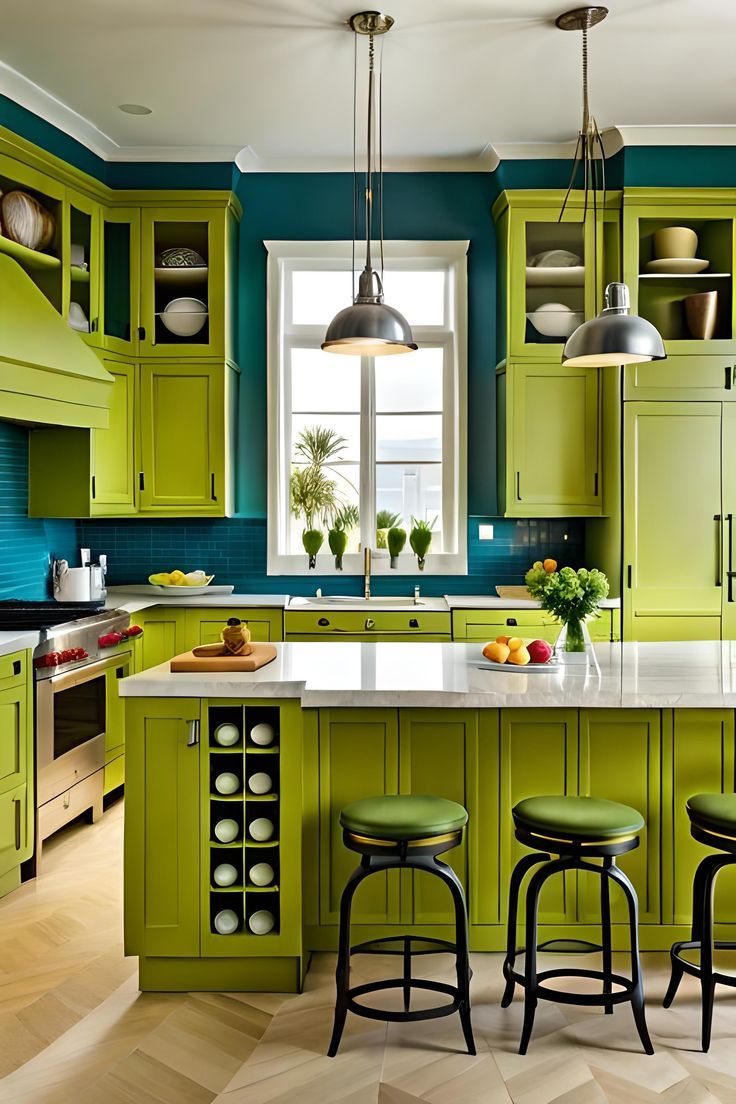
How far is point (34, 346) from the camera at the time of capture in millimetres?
4062

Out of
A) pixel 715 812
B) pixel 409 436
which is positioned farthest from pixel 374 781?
pixel 409 436

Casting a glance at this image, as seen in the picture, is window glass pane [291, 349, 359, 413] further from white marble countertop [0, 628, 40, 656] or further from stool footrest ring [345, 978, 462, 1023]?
stool footrest ring [345, 978, 462, 1023]

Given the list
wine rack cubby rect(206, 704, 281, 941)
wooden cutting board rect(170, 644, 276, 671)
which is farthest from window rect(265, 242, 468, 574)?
wine rack cubby rect(206, 704, 281, 941)

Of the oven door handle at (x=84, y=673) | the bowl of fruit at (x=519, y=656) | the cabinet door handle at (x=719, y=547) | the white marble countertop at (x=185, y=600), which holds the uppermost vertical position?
the cabinet door handle at (x=719, y=547)

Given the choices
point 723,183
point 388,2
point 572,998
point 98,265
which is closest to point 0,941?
point 572,998

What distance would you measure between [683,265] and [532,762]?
329cm

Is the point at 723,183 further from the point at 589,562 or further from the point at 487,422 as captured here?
the point at 589,562

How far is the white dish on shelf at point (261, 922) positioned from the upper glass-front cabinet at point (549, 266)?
342 centimetres

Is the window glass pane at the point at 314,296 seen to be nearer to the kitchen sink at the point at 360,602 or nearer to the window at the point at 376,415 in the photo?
the window at the point at 376,415

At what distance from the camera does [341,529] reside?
5734 mm

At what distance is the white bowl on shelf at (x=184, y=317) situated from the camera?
5.39 meters

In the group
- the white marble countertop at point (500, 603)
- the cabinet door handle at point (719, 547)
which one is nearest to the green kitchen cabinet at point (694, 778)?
the white marble countertop at point (500, 603)

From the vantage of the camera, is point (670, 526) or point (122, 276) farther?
point (122, 276)

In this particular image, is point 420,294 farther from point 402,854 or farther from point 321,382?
point 402,854
